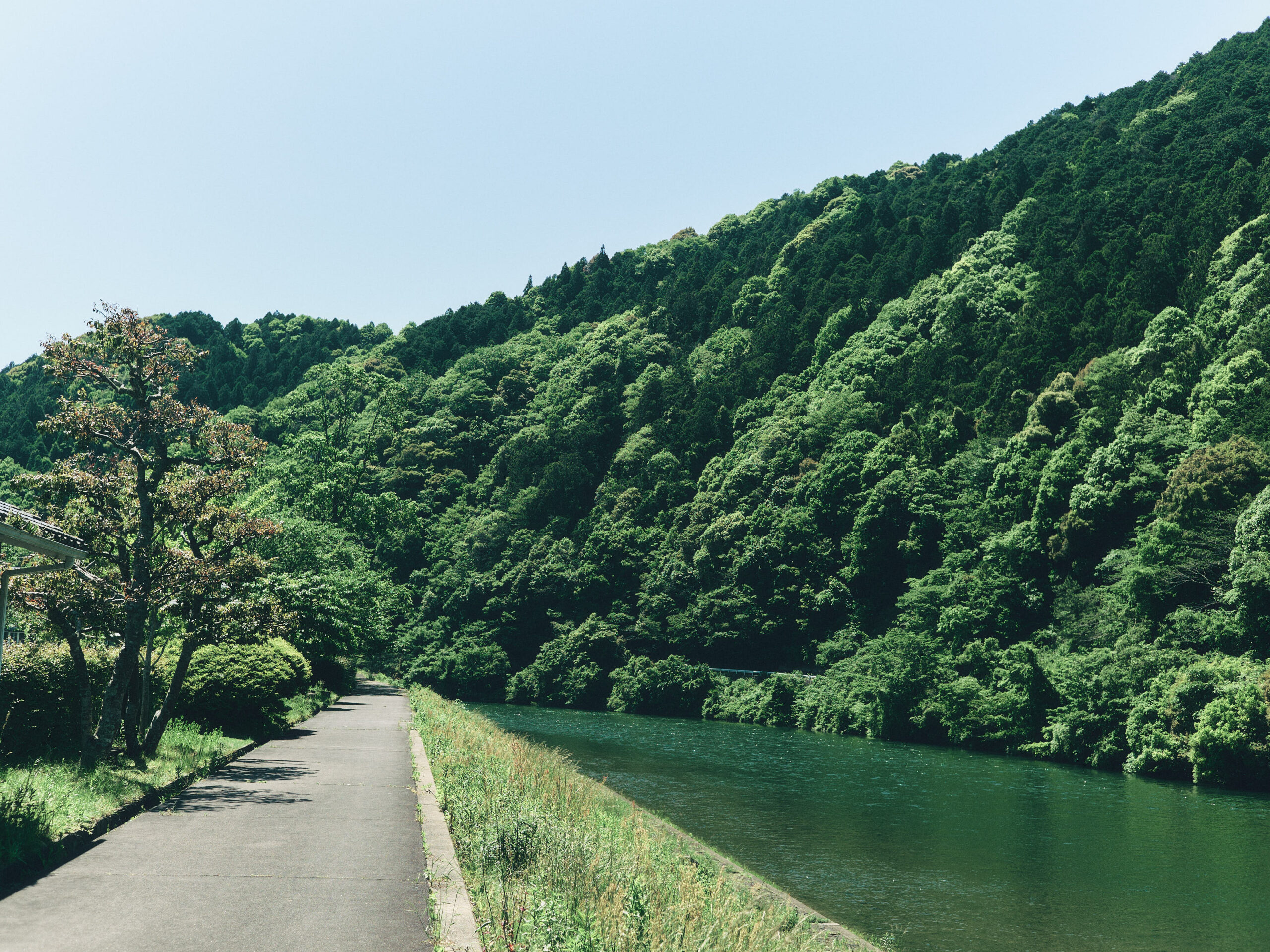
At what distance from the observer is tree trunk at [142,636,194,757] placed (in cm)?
1560

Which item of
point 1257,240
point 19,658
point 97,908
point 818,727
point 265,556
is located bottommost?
point 818,727

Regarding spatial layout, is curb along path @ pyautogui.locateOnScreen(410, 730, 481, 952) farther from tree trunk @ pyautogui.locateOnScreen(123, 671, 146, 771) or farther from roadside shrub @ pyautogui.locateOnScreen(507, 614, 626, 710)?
roadside shrub @ pyautogui.locateOnScreen(507, 614, 626, 710)

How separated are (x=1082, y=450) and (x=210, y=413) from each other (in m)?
52.2

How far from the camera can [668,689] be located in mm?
71188

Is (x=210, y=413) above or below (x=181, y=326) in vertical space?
below

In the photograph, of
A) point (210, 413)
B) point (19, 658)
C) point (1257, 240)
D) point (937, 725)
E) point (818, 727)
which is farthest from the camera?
point (1257, 240)

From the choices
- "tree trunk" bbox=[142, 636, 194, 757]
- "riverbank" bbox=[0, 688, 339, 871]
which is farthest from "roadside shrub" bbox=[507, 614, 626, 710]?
"tree trunk" bbox=[142, 636, 194, 757]

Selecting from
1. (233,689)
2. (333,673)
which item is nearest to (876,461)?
(333,673)

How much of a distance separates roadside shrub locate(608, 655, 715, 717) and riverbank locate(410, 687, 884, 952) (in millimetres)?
54682

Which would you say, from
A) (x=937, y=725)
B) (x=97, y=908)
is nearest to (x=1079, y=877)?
(x=97, y=908)

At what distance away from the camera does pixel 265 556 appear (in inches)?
1361

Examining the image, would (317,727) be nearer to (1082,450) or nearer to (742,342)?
(1082,450)

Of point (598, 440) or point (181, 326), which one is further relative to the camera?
point (181, 326)

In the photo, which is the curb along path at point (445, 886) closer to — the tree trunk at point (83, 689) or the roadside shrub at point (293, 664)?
the tree trunk at point (83, 689)
